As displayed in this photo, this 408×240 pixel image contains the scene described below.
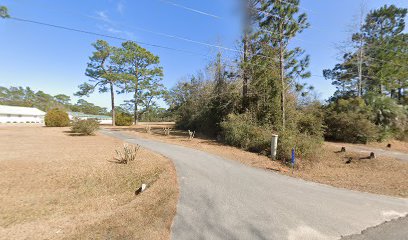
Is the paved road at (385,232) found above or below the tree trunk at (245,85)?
below

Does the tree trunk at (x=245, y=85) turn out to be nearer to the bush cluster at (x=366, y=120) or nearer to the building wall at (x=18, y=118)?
the bush cluster at (x=366, y=120)

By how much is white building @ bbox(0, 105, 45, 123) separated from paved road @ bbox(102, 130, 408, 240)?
57447mm

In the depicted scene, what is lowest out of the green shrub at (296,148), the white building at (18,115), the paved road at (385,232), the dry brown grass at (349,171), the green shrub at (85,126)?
the dry brown grass at (349,171)

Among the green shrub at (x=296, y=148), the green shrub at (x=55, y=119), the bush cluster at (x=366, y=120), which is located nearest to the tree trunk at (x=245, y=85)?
the green shrub at (x=296, y=148)

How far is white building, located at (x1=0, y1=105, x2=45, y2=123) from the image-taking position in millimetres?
43500

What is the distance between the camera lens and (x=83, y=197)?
5.65m

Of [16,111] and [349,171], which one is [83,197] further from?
[16,111]

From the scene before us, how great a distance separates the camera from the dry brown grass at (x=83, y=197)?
11.5 ft

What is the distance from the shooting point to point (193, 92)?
24.4m

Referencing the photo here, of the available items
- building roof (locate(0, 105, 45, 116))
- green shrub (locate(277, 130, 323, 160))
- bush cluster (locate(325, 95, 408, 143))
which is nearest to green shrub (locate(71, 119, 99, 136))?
green shrub (locate(277, 130, 323, 160))

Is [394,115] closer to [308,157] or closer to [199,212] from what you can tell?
[308,157]

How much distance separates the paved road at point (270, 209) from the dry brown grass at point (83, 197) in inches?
18.5

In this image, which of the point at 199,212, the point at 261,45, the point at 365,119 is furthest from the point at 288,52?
the point at 199,212

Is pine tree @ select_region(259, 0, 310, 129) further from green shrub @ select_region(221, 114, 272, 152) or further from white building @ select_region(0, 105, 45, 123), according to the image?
white building @ select_region(0, 105, 45, 123)
